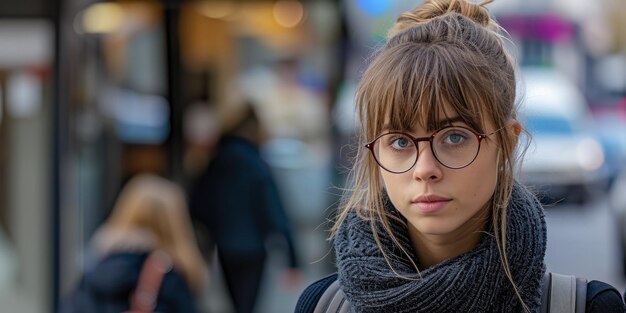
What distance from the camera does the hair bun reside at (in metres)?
2.32

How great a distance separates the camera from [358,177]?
7.67 ft

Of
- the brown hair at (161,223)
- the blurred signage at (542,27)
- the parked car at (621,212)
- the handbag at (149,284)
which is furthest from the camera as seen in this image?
the blurred signage at (542,27)

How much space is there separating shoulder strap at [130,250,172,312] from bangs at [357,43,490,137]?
138 inches

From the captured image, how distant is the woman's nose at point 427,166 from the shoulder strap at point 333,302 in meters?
0.30

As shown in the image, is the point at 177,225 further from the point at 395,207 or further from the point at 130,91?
the point at 395,207

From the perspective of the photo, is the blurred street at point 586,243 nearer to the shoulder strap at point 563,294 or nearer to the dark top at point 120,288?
the dark top at point 120,288

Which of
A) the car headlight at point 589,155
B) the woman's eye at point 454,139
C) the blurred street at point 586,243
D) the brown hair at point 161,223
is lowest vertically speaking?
the blurred street at point 586,243

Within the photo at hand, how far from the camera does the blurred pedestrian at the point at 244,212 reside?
8062 mm

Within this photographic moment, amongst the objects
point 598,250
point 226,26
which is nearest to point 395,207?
point 226,26

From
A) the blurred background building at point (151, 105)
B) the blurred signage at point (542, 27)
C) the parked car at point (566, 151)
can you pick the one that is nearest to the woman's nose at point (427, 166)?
the blurred background building at point (151, 105)

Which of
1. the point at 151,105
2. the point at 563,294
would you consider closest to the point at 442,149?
the point at 563,294

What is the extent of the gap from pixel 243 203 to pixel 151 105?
50.2 inches

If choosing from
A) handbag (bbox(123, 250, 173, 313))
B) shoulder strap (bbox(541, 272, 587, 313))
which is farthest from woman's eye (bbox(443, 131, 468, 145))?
handbag (bbox(123, 250, 173, 313))

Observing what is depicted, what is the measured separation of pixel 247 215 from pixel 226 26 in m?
1.33
